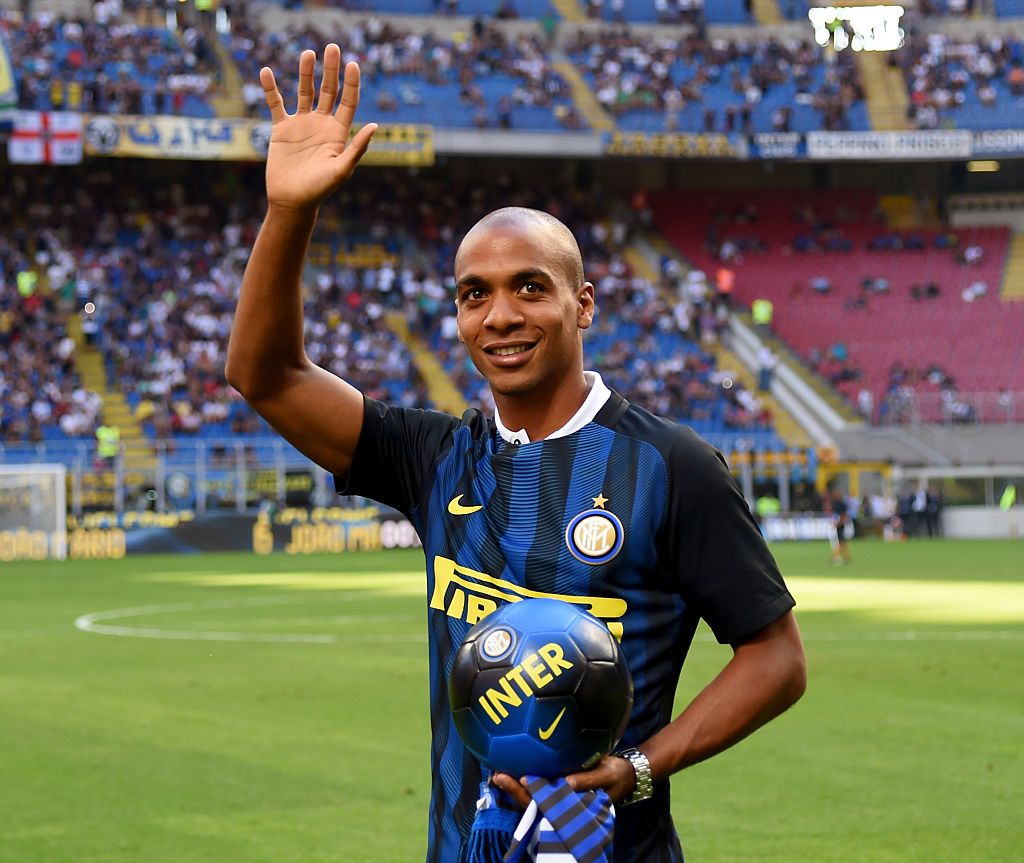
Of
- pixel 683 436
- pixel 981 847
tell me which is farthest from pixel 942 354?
pixel 683 436

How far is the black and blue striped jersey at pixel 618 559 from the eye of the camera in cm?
316

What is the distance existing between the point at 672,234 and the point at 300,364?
5187cm

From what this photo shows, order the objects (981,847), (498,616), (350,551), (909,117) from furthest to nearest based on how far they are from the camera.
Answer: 1. (909,117)
2. (350,551)
3. (981,847)
4. (498,616)

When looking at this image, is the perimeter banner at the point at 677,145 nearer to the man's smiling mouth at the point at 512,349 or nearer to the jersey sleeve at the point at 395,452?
the jersey sleeve at the point at 395,452

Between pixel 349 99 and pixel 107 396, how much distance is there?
1548 inches

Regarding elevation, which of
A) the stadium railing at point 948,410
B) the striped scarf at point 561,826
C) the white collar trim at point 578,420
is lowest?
the stadium railing at point 948,410

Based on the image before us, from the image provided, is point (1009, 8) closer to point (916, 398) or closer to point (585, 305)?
point (916, 398)

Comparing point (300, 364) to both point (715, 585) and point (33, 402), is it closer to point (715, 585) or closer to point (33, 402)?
point (715, 585)

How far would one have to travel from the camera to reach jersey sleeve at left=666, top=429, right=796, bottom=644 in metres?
3.16

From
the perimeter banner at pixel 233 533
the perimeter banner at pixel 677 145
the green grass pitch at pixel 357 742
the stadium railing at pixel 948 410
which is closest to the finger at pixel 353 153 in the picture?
the green grass pitch at pixel 357 742

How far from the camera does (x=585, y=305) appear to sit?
342 centimetres

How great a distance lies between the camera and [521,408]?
10.9 ft

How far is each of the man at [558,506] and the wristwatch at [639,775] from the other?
0.21 ft

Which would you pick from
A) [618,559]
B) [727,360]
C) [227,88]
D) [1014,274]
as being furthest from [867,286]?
[618,559]
